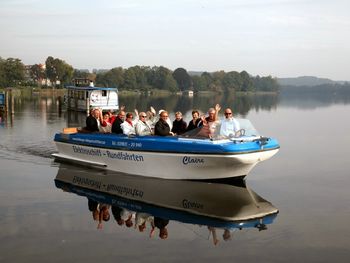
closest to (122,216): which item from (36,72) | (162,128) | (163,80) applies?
(162,128)

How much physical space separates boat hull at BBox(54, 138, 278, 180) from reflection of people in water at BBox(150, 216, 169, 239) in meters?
3.13

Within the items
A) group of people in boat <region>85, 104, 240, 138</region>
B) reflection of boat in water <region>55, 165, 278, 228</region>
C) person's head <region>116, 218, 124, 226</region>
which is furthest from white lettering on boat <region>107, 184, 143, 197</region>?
person's head <region>116, 218, 124, 226</region>

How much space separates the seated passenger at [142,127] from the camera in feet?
46.1

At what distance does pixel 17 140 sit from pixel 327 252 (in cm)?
1800

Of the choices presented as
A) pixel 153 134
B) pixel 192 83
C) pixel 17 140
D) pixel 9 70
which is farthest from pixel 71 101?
pixel 192 83

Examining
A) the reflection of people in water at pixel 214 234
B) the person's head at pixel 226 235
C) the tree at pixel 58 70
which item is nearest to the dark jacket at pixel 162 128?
the reflection of people in water at pixel 214 234

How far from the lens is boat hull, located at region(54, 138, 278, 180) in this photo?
493 inches

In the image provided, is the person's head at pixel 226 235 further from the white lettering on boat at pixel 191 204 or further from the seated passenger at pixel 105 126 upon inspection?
the seated passenger at pixel 105 126

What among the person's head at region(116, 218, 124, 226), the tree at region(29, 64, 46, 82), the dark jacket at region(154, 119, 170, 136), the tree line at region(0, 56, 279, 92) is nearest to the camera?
the person's head at region(116, 218, 124, 226)

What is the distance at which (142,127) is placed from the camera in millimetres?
14109

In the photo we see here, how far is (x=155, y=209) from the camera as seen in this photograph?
34.9 feet

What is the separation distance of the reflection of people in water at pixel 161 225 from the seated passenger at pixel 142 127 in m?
4.51

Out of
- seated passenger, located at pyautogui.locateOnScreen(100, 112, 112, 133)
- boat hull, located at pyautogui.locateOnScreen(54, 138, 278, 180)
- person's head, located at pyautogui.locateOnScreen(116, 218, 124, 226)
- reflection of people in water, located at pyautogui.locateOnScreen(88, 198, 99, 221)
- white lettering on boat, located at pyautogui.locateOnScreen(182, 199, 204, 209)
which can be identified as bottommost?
reflection of people in water, located at pyautogui.locateOnScreen(88, 198, 99, 221)

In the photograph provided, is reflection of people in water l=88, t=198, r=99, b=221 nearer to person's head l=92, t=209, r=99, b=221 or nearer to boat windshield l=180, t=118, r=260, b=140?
person's head l=92, t=209, r=99, b=221
